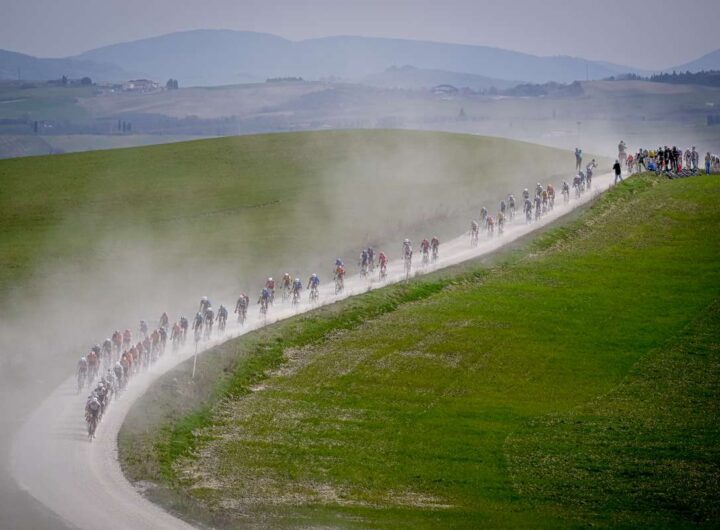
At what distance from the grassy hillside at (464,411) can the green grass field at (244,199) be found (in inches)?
616

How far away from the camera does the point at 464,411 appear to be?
4481 centimetres

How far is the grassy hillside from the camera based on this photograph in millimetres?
35875

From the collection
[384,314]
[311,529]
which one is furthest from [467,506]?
[384,314]

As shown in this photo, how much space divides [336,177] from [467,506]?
74.2 meters

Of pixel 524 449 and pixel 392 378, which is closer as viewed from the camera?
pixel 524 449

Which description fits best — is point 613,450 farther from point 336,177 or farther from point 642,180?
point 336,177

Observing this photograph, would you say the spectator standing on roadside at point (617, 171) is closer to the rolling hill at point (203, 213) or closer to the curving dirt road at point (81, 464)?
the rolling hill at point (203, 213)

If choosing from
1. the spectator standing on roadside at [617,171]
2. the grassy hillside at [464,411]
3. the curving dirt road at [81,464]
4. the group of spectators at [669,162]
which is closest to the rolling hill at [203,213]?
the curving dirt road at [81,464]

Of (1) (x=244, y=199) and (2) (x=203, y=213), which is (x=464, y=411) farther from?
(1) (x=244, y=199)

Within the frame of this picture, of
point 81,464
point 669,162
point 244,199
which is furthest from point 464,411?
point 669,162

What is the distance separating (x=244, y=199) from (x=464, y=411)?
2205 inches

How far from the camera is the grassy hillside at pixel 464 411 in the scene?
118ft

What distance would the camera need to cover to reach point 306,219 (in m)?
88.6

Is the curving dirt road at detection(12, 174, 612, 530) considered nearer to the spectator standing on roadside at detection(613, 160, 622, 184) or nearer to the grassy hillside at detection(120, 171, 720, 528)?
the grassy hillside at detection(120, 171, 720, 528)
